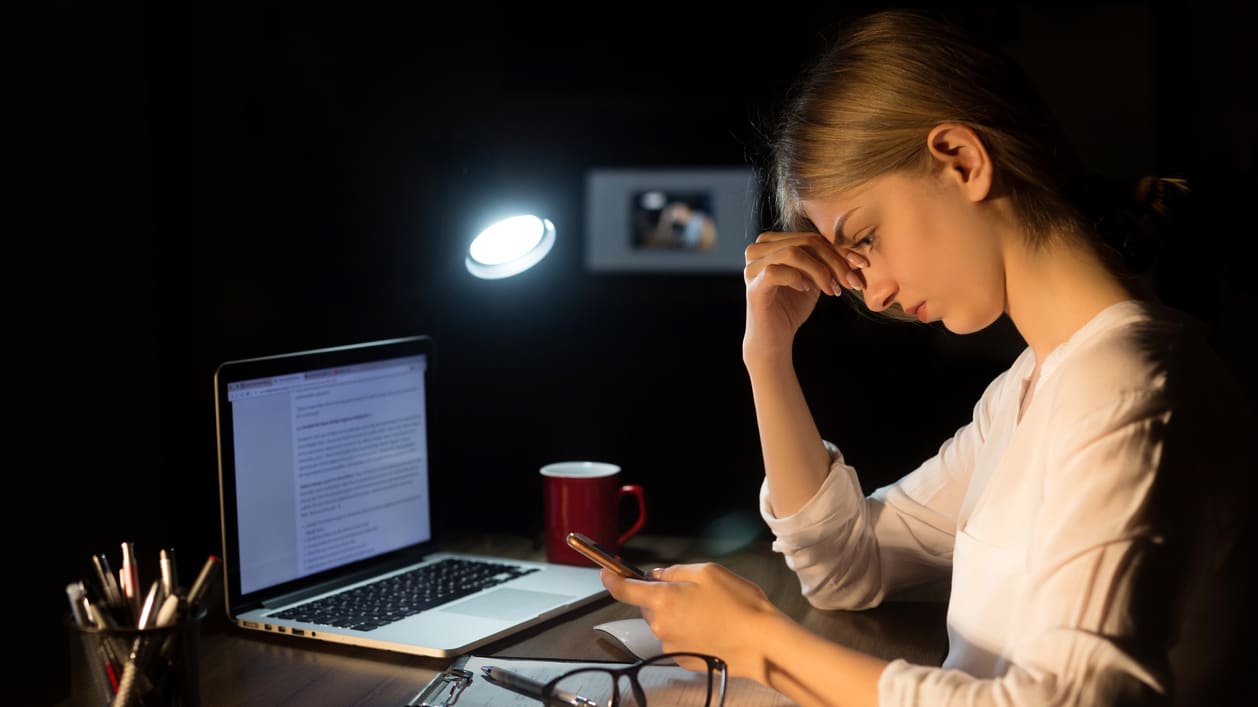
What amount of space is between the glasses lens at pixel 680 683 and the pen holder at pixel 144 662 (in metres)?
0.36

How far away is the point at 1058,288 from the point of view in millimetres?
997

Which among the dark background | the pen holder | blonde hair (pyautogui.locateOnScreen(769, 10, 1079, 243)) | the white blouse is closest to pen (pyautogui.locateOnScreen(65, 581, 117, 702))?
the pen holder

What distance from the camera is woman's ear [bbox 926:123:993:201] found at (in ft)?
3.16

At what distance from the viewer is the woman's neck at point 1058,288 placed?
0.98 m

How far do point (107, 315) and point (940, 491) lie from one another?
3.22 feet

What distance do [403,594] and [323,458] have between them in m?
0.18

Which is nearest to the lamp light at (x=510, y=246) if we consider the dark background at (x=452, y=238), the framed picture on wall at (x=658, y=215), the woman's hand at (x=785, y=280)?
the dark background at (x=452, y=238)

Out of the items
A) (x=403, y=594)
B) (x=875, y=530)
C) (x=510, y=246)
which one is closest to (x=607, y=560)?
(x=403, y=594)

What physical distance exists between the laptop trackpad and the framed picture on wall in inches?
42.0

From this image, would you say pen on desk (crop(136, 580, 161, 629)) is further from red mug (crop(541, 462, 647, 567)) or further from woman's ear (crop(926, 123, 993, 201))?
woman's ear (crop(926, 123, 993, 201))

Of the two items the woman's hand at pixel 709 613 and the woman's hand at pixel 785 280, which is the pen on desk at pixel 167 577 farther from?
the woman's hand at pixel 785 280

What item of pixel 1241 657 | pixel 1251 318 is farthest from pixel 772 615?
pixel 1251 318

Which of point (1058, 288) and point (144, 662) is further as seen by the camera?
point (1058, 288)

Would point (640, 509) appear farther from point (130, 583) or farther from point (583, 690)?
point (130, 583)
